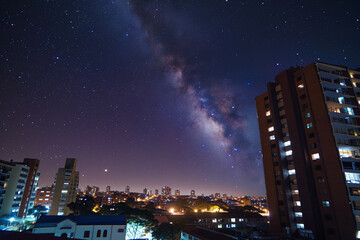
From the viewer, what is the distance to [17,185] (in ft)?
312

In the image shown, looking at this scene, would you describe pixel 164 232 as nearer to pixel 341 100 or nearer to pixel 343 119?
pixel 343 119

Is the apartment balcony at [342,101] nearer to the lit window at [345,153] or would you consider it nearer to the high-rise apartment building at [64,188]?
the lit window at [345,153]

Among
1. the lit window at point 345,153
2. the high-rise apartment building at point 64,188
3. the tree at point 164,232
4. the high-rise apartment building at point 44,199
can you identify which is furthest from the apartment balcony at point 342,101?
the high-rise apartment building at point 44,199

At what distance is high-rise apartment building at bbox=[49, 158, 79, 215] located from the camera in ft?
371

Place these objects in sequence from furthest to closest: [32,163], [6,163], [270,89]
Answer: [32,163]
[6,163]
[270,89]

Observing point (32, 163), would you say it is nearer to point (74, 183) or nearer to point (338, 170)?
point (74, 183)

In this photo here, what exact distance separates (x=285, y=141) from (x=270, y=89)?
57.5 ft

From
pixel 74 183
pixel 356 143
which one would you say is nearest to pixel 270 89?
pixel 356 143

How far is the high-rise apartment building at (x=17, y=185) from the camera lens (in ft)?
270

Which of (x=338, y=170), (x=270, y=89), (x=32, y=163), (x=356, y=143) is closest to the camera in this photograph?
(x=338, y=170)

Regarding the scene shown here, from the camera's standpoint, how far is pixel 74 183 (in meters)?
125

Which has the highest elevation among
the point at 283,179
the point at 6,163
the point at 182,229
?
the point at 6,163

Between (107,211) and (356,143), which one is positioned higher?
(356,143)

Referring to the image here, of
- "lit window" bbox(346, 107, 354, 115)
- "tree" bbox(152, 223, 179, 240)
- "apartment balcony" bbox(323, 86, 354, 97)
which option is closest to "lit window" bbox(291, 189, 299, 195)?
"lit window" bbox(346, 107, 354, 115)
